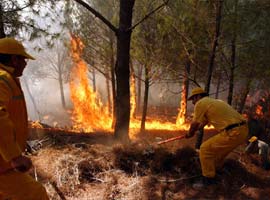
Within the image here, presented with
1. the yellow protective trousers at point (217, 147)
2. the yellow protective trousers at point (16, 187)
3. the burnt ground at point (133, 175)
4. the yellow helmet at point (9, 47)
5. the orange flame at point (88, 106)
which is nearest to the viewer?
the yellow protective trousers at point (16, 187)

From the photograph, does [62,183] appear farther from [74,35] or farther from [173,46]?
[74,35]

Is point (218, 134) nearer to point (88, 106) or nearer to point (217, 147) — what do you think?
point (217, 147)

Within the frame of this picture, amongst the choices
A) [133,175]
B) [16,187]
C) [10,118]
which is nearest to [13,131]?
[10,118]

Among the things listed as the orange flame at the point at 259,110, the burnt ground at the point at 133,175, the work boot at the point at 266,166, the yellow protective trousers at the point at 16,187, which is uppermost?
the yellow protective trousers at the point at 16,187

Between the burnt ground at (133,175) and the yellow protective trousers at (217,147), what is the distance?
0.31 m

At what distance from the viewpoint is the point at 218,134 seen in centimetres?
508

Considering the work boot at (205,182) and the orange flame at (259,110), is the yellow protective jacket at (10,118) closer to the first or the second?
the work boot at (205,182)

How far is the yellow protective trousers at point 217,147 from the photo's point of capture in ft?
16.3

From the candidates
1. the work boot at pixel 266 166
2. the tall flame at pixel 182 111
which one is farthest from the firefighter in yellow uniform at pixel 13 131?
the tall flame at pixel 182 111

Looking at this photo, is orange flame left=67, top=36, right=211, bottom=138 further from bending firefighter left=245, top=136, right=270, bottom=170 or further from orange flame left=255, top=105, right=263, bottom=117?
bending firefighter left=245, top=136, right=270, bottom=170

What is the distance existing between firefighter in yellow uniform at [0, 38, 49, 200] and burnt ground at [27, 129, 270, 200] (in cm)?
150

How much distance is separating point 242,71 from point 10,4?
33.2 ft

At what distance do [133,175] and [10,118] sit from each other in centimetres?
271

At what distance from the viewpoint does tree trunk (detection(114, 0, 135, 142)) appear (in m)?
6.89
